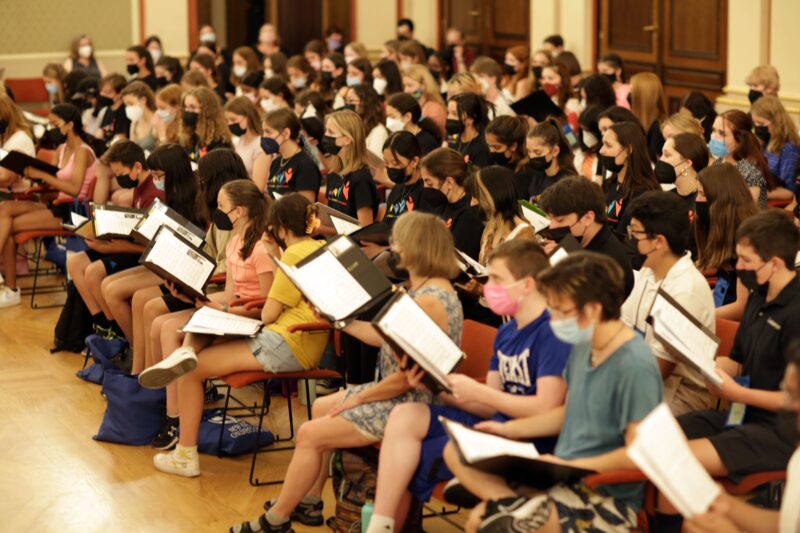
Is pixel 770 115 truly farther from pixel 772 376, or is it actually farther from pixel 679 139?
pixel 772 376

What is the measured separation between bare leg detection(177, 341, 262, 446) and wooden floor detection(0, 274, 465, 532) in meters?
A: 0.28

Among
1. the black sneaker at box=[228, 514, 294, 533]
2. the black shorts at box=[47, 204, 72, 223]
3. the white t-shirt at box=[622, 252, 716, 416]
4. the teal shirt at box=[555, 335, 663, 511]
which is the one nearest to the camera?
the teal shirt at box=[555, 335, 663, 511]

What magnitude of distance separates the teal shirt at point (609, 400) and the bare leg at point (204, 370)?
6.20ft

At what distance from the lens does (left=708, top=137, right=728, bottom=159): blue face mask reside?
22.4 ft

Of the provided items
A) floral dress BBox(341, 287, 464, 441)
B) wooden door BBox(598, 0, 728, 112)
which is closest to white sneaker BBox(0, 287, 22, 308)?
floral dress BBox(341, 287, 464, 441)

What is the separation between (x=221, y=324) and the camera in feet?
17.4

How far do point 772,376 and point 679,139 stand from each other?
7.82ft

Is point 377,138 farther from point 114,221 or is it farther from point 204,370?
point 204,370

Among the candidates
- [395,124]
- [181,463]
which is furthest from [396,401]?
[395,124]

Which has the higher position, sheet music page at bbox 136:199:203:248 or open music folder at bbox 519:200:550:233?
open music folder at bbox 519:200:550:233

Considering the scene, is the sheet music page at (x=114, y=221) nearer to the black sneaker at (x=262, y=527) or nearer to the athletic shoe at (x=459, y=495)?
the black sneaker at (x=262, y=527)

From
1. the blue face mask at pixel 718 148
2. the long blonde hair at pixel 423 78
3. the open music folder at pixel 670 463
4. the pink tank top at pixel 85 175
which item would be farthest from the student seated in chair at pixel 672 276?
the long blonde hair at pixel 423 78

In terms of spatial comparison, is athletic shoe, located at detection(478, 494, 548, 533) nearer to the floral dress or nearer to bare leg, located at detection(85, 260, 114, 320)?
the floral dress

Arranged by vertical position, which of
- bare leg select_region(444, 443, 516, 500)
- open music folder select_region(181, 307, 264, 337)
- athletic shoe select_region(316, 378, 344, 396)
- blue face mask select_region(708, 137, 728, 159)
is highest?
blue face mask select_region(708, 137, 728, 159)
